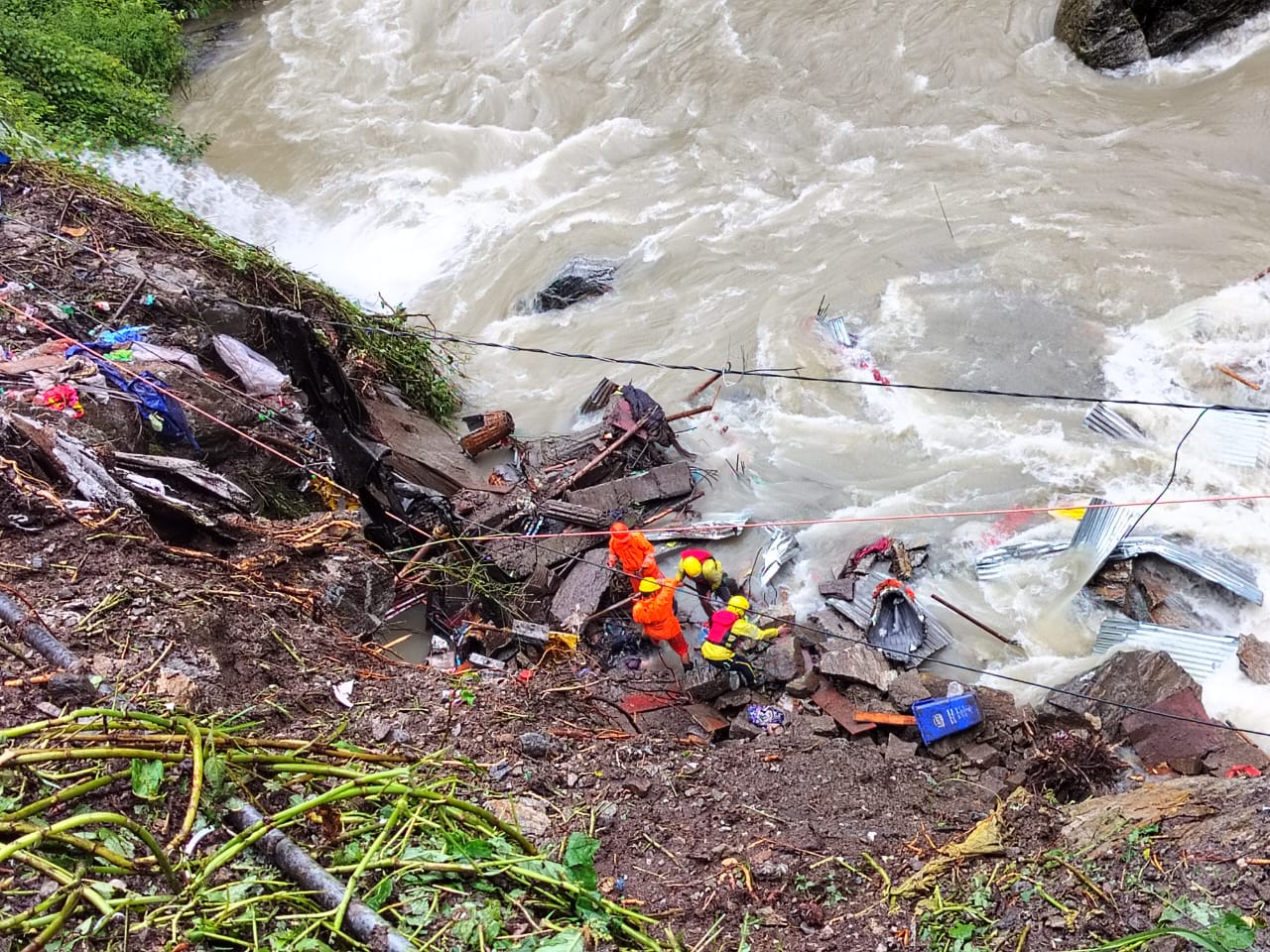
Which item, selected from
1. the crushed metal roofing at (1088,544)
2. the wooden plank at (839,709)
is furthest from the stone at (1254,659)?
the wooden plank at (839,709)

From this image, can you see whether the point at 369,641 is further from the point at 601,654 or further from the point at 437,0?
the point at 437,0

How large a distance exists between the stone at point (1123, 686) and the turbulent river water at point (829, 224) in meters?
0.46

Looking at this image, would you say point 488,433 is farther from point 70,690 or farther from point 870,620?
point 70,690

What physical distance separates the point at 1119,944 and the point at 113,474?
5307mm

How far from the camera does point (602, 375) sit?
9.17 m

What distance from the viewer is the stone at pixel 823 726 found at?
17.5 ft

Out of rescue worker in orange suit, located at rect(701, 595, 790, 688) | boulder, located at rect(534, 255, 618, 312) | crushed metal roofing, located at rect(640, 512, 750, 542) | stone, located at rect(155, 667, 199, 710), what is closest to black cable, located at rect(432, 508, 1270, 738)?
rescue worker in orange suit, located at rect(701, 595, 790, 688)

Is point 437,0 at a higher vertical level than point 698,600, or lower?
higher

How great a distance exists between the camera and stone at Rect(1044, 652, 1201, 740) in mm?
5316

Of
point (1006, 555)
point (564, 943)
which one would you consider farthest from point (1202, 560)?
point (564, 943)

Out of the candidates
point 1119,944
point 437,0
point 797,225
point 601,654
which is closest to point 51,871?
point 1119,944

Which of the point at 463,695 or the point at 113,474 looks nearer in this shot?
the point at 463,695

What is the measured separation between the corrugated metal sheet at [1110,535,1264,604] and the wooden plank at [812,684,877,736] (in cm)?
257

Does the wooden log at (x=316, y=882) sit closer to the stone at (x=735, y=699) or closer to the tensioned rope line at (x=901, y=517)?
the stone at (x=735, y=699)
